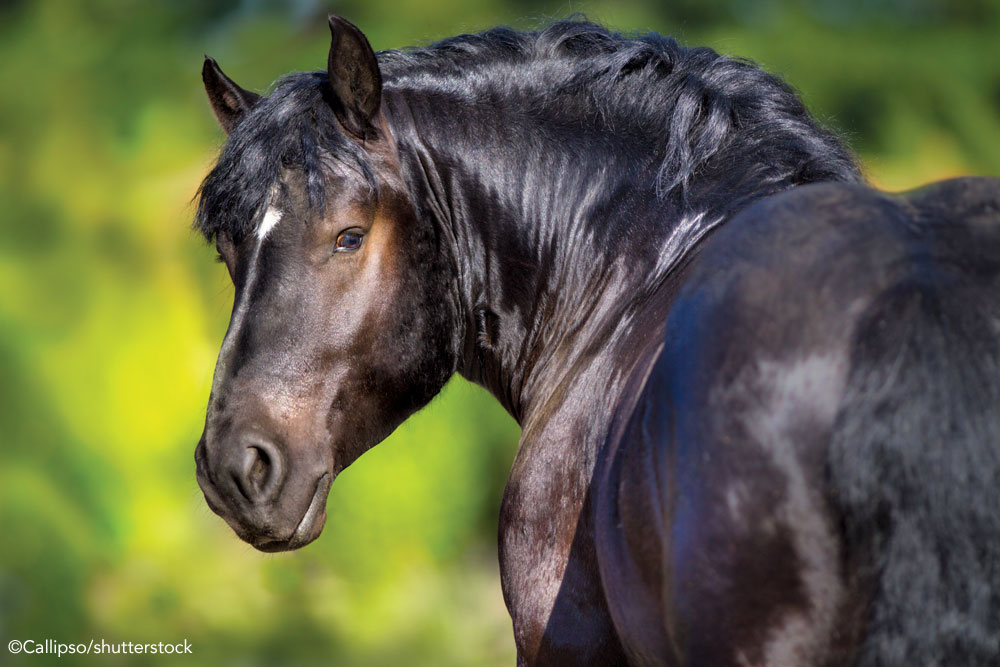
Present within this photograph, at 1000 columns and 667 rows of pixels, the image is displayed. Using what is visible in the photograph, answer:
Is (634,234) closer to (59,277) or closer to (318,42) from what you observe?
(318,42)

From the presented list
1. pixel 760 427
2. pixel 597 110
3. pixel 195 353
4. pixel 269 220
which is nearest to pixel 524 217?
pixel 597 110

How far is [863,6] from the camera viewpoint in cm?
742

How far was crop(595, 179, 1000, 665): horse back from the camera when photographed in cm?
143

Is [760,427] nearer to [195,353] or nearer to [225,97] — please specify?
[225,97]

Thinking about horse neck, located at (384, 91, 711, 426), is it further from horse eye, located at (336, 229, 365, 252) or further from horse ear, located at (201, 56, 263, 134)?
horse ear, located at (201, 56, 263, 134)

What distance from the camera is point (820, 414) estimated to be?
1.49m

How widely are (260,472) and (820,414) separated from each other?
1389 millimetres

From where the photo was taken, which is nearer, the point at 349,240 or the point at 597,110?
the point at 349,240

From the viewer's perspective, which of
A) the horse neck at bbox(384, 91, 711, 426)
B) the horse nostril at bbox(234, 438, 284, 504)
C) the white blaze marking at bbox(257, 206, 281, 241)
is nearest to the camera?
the horse nostril at bbox(234, 438, 284, 504)

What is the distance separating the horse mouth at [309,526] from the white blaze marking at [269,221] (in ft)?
2.05

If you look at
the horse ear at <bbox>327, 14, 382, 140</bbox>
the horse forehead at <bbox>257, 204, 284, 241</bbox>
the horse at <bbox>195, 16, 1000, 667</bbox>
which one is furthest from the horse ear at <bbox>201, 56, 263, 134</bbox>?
the horse forehead at <bbox>257, 204, 284, 241</bbox>

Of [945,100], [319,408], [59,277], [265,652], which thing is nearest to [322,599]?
[265,652]

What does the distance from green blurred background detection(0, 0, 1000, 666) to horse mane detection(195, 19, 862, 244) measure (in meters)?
4.22

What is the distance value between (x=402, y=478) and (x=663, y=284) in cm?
483
